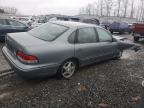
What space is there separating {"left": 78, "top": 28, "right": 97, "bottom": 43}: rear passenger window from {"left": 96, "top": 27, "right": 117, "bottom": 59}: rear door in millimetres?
286

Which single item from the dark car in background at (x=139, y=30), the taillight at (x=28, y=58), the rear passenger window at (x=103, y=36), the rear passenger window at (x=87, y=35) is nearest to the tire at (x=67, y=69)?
the rear passenger window at (x=87, y=35)

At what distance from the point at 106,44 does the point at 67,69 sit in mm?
1932

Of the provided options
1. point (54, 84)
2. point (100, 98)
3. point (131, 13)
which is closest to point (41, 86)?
point (54, 84)

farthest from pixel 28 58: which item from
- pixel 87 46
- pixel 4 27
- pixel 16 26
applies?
pixel 16 26

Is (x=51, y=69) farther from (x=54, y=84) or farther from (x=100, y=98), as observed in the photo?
(x=100, y=98)

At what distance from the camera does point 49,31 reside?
5492mm

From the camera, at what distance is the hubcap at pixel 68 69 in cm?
527

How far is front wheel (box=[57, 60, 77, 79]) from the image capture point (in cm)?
517

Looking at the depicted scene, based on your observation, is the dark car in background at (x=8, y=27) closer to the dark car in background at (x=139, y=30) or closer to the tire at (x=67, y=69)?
the tire at (x=67, y=69)

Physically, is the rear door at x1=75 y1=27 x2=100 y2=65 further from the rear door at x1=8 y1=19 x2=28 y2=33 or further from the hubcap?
the rear door at x1=8 y1=19 x2=28 y2=33

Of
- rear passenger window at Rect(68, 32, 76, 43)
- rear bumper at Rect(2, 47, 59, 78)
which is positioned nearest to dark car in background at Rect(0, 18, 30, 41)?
rear bumper at Rect(2, 47, 59, 78)

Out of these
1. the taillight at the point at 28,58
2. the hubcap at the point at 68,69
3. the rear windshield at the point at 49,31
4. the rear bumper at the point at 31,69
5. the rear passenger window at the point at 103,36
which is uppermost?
the rear windshield at the point at 49,31

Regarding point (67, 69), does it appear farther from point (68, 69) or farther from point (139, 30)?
point (139, 30)

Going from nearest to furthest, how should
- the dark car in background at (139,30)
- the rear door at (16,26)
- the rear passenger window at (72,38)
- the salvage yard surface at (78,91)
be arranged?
the salvage yard surface at (78,91)
the rear passenger window at (72,38)
the rear door at (16,26)
the dark car in background at (139,30)
